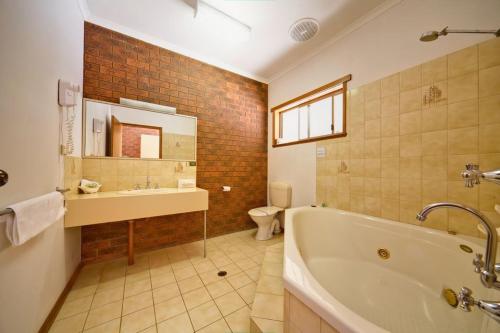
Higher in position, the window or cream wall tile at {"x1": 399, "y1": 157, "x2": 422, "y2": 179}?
the window

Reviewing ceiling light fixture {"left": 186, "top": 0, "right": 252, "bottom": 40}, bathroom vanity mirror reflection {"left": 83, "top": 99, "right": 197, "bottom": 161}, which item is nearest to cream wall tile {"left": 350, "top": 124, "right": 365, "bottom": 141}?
ceiling light fixture {"left": 186, "top": 0, "right": 252, "bottom": 40}

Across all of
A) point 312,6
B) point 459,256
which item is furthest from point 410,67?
point 459,256

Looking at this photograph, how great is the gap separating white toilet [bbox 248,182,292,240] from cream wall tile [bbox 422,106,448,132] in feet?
4.97

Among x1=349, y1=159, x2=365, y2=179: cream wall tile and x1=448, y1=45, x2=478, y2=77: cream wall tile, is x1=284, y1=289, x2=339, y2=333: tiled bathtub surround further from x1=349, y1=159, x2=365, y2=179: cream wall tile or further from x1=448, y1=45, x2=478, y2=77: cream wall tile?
x1=448, y1=45, x2=478, y2=77: cream wall tile

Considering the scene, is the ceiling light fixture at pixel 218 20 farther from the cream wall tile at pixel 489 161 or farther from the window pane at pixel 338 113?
the cream wall tile at pixel 489 161

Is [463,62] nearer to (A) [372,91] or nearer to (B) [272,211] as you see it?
(A) [372,91]

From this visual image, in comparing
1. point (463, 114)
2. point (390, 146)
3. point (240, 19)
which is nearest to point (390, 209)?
point (390, 146)

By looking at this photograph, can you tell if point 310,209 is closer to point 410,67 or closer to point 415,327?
point 415,327

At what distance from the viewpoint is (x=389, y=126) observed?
5.05ft

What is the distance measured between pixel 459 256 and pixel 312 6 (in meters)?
2.23

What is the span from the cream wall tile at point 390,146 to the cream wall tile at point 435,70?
47 centimetres

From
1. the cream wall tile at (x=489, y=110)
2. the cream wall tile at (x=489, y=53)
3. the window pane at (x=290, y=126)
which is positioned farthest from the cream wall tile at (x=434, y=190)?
the window pane at (x=290, y=126)

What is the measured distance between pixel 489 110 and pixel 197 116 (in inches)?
102

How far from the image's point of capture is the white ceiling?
62.5 inches
